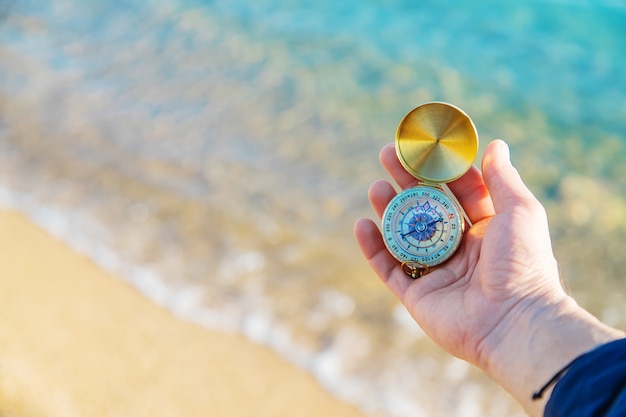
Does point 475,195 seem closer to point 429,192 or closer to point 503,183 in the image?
point 429,192

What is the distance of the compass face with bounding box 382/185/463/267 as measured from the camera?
10.6 feet

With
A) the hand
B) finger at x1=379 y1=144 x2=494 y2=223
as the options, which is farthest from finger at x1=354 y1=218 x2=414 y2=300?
finger at x1=379 y1=144 x2=494 y2=223

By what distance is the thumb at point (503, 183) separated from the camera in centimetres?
294

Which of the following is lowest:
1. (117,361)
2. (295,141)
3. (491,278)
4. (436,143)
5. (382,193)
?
(295,141)

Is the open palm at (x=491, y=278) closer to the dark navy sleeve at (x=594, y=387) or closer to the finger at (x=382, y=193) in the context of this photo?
the finger at (x=382, y=193)

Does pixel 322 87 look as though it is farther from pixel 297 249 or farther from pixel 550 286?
pixel 550 286

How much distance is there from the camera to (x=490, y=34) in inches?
364

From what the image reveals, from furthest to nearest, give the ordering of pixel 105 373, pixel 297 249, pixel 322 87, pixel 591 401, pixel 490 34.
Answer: pixel 490 34, pixel 322 87, pixel 297 249, pixel 105 373, pixel 591 401

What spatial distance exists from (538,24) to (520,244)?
25.4 ft

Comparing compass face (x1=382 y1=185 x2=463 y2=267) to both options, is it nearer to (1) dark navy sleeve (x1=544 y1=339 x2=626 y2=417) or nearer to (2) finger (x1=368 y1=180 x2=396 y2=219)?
(2) finger (x1=368 y1=180 x2=396 y2=219)

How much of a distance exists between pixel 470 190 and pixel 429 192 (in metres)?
0.27

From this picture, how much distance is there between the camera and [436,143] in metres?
3.28

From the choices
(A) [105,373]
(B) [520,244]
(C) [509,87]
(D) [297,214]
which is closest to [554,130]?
(C) [509,87]

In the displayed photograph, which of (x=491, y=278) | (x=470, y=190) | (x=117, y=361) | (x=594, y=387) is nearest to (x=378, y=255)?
(x=470, y=190)
